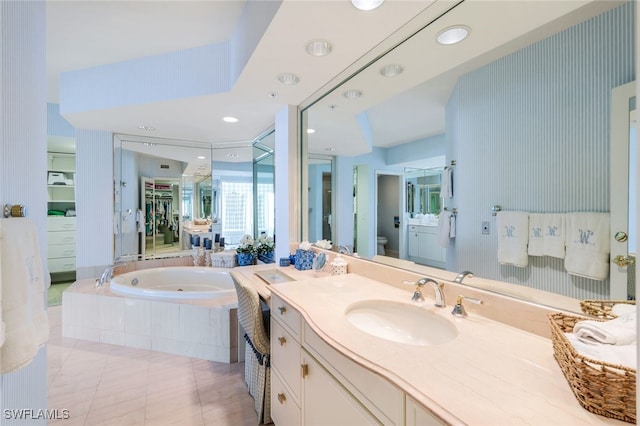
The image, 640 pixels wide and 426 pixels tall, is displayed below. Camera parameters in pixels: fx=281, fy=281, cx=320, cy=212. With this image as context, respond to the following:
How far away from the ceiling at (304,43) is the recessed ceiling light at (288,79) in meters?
0.05

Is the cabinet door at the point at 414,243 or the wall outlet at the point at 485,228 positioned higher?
the wall outlet at the point at 485,228

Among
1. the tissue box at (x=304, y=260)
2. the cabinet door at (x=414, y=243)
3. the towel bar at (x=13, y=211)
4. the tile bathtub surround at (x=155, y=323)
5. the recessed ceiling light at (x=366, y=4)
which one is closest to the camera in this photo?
the towel bar at (x=13, y=211)

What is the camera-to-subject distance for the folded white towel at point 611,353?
597mm

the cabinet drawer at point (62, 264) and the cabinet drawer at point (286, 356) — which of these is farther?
the cabinet drawer at point (62, 264)

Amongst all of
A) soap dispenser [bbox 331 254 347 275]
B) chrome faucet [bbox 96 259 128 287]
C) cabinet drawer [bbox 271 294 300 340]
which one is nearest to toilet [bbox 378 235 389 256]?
soap dispenser [bbox 331 254 347 275]

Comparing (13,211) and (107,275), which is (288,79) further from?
(107,275)

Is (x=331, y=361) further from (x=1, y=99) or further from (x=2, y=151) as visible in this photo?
(x=1, y=99)

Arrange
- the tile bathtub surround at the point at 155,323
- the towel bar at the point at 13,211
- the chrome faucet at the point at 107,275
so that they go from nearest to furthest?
the towel bar at the point at 13,211, the tile bathtub surround at the point at 155,323, the chrome faucet at the point at 107,275

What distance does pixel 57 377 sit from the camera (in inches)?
83.7

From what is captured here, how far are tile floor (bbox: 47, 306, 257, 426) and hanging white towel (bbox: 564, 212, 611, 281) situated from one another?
1.87 m

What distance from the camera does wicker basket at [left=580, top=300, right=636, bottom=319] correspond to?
31.2 inches

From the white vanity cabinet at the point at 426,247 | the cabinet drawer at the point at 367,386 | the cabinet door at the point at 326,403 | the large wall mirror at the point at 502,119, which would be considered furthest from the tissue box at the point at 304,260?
the cabinet drawer at the point at 367,386

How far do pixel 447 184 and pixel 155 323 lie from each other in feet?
8.79

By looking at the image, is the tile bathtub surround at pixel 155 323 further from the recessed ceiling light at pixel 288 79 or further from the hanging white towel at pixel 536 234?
the hanging white towel at pixel 536 234
